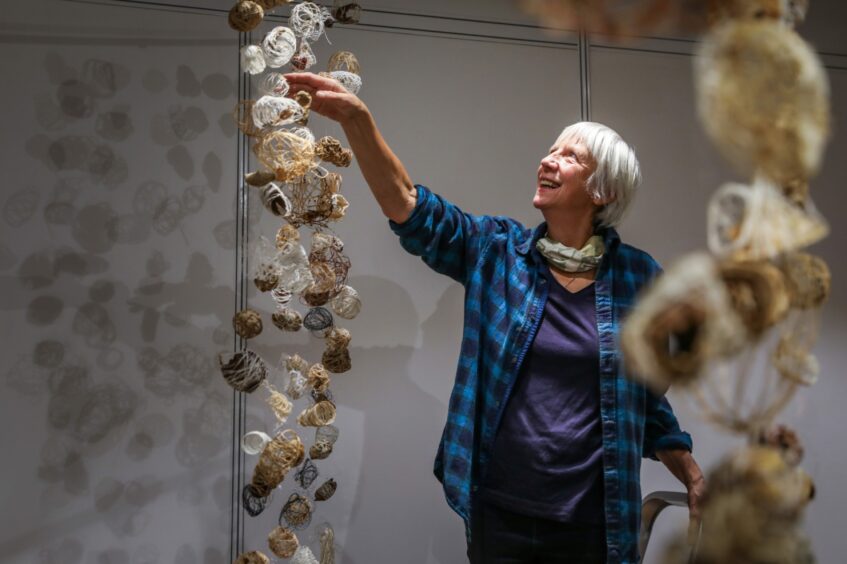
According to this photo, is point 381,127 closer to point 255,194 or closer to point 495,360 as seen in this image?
point 255,194

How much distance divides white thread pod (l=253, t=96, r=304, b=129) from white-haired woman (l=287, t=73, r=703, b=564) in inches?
1.7

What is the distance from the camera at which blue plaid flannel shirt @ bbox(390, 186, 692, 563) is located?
1845mm

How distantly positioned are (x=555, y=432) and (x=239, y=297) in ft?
3.38

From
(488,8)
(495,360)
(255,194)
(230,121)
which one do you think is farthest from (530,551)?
(488,8)

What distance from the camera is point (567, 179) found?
200 cm

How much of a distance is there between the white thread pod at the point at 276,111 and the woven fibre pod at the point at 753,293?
1.34 meters

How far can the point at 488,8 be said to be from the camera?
110 inches

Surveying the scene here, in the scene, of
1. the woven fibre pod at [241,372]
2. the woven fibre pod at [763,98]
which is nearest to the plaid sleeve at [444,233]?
the woven fibre pod at [241,372]

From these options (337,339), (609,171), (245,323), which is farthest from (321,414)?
(609,171)

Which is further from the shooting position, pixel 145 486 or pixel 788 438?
pixel 145 486

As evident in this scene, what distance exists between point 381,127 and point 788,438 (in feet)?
6.63

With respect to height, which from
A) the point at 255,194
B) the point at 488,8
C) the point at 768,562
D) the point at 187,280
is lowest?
the point at 768,562

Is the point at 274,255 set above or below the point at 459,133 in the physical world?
below

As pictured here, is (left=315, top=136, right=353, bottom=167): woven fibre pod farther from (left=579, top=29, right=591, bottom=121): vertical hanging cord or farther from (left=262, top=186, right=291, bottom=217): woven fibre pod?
(left=579, top=29, right=591, bottom=121): vertical hanging cord
